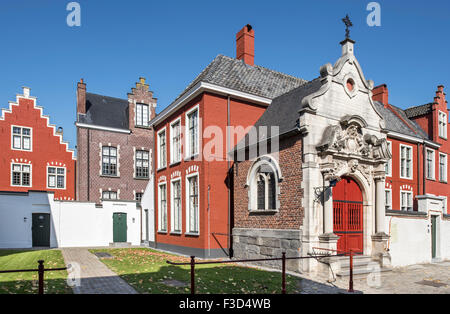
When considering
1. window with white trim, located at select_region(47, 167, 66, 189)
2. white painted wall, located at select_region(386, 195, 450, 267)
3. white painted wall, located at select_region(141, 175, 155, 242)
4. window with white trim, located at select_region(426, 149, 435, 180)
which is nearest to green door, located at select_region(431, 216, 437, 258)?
white painted wall, located at select_region(386, 195, 450, 267)

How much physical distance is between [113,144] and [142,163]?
295 cm

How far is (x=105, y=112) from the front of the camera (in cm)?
3020

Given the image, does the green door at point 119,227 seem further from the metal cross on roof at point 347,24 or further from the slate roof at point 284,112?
the metal cross on roof at point 347,24

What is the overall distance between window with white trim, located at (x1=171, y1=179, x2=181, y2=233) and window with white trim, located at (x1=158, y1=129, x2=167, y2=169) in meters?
2.06

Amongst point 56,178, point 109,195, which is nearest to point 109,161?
point 109,195

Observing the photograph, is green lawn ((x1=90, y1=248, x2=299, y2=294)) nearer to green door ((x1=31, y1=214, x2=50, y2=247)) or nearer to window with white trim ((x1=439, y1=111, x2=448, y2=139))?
green door ((x1=31, y1=214, x2=50, y2=247))

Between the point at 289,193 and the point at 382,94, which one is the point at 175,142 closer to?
the point at 289,193

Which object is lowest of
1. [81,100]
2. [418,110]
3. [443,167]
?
[443,167]

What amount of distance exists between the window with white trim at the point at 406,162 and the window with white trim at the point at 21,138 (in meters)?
27.5

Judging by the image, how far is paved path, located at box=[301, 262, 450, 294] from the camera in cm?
990

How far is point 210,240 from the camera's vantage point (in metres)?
16.4

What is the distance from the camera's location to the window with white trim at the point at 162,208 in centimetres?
2189

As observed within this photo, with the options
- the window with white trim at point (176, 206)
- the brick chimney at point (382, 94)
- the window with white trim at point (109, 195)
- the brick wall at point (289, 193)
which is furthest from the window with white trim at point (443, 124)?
the window with white trim at point (109, 195)
